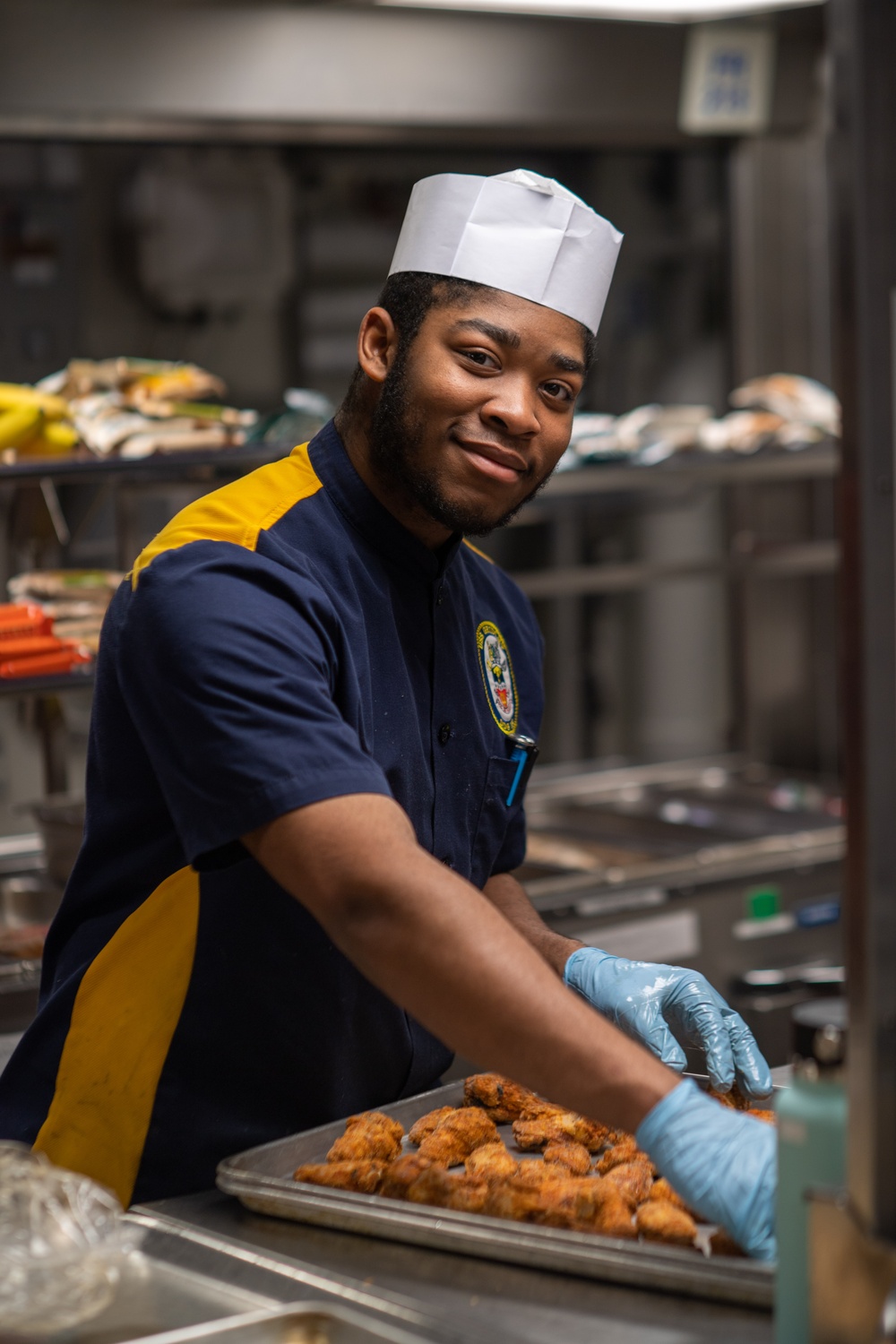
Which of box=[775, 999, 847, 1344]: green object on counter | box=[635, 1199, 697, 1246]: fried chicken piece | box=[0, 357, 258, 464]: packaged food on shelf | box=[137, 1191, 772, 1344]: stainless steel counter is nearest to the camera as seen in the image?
box=[775, 999, 847, 1344]: green object on counter

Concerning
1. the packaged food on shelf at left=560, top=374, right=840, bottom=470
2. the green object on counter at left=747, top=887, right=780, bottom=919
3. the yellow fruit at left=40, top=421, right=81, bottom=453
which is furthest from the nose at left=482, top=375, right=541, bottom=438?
the green object on counter at left=747, top=887, right=780, bottom=919

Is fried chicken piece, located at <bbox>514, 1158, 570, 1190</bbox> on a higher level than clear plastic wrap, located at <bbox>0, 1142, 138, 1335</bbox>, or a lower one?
lower

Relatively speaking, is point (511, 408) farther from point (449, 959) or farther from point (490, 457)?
point (449, 959)

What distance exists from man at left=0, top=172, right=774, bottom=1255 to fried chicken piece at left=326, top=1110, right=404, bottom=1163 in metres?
0.10

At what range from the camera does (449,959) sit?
1.31 metres

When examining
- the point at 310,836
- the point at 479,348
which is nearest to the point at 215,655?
the point at 310,836

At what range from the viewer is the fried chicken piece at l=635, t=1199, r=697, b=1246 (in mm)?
1307

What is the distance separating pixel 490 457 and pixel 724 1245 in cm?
86

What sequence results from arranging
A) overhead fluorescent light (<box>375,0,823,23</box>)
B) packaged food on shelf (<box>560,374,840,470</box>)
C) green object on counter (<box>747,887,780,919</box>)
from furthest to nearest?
1. packaged food on shelf (<box>560,374,840,470</box>)
2. green object on counter (<box>747,887,780,919</box>)
3. overhead fluorescent light (<box>375,0,823,23</box>)

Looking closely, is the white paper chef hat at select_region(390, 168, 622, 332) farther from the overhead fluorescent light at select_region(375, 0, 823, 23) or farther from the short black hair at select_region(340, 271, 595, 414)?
the overhead fluorescent light at select_region(375, 0, 823, 23)

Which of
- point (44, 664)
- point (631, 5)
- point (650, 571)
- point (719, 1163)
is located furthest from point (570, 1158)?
point (650, 571)

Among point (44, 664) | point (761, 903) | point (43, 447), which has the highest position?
point (43, 447)

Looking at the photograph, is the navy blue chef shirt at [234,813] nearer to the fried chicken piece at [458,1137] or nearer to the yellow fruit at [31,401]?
the fried chicken piece at [458,1137]

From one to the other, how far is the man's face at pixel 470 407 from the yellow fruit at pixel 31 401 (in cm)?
119
